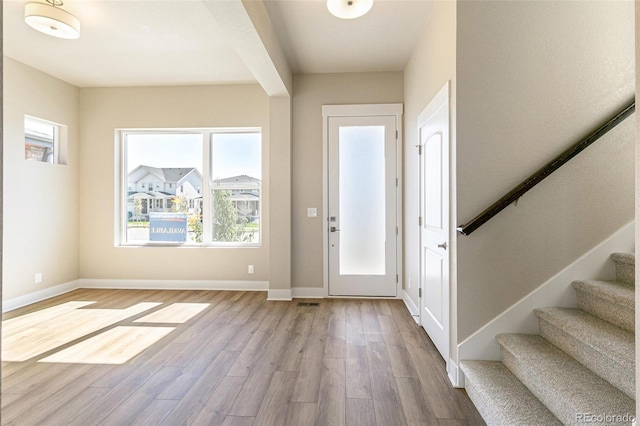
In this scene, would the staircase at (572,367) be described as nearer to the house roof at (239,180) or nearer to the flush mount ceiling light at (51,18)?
the house roof at (239,180)

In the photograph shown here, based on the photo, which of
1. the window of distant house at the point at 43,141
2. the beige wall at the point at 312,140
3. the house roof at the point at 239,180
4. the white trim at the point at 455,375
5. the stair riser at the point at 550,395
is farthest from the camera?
the house roof at the point at 239,180

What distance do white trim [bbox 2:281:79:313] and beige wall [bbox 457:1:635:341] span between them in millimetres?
4926

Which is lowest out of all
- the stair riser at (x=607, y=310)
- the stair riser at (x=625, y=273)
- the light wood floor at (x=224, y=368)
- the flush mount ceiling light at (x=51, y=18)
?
the light wood floor at (x=224, y=368)

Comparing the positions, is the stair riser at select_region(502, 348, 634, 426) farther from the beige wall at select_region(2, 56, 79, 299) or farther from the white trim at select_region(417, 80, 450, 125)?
the beige wall at select_region(2, 56, 79, 299)

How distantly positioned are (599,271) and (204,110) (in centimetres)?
474

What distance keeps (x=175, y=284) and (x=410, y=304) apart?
3.28 metres

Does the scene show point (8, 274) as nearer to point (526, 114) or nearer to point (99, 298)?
point (99, 298)

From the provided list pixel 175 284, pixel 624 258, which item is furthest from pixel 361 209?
pixel 175 284

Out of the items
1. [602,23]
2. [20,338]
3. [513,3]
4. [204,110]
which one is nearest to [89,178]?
[204,110]

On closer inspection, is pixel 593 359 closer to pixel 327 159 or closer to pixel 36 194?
pixel 327 159

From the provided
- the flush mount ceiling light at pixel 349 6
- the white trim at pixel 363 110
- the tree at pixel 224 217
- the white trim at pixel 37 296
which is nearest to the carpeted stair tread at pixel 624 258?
the flush mount ceiling light at pixel 349 6

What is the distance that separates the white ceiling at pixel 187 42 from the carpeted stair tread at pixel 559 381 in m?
2.85

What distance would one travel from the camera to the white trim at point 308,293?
4340mm

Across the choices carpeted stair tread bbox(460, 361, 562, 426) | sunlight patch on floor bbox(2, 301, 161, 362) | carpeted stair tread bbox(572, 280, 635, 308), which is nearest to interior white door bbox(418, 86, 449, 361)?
carpeted stair tread bbox(460, 361, 562, 426)
